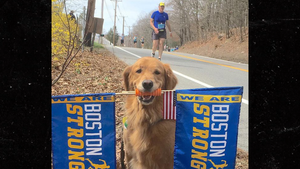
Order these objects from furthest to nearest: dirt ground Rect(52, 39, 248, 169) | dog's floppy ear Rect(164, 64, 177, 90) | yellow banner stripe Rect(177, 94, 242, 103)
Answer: dirt ground Rect(52, 39, 248, 169)
dog's floppy ear Rect(164, 64, 177, 90)
yellow banner stripe Rect(177, 94, 242, 103)

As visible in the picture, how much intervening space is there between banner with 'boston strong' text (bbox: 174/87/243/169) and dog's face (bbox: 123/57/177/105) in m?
0.21

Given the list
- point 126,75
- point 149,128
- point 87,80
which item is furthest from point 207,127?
point 87,80

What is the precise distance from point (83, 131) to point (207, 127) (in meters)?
0.91

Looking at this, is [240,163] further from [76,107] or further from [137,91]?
[76,107]

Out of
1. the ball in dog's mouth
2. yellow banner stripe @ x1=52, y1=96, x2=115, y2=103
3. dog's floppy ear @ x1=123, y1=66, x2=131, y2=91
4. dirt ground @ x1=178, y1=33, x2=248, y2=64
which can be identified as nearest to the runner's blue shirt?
dog's floppy ear @ x1=123, y1=66, x2=131, y2=91

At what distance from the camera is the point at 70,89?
4277 millimetres

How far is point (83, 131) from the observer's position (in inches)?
67.7

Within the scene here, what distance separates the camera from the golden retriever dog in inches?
73.8

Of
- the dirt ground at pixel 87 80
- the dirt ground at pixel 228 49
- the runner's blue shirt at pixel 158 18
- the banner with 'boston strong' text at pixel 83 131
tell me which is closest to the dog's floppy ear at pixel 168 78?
the banner with 'boston strong' text at pixel 83 131

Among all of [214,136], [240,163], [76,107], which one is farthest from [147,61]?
[240,163]

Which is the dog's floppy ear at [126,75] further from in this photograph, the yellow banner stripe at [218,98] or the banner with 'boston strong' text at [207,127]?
the yellow banner stripe at [218,98]

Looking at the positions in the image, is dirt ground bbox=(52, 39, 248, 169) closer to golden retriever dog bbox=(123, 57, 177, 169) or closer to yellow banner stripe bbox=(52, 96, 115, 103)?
golden retriever dog bbox=(123, 57, 177, 169)

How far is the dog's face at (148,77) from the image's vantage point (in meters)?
1.74
